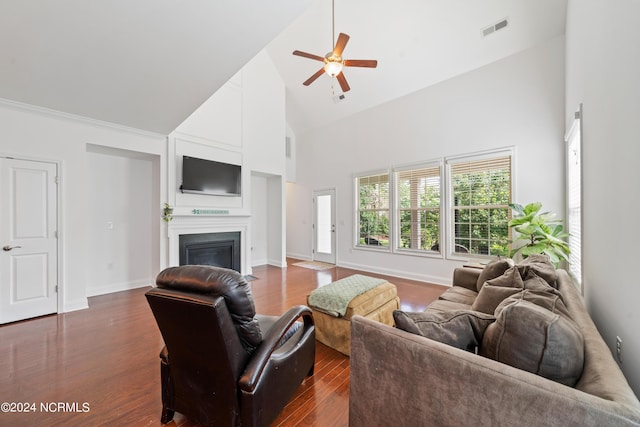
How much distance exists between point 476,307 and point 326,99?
18.7 ft

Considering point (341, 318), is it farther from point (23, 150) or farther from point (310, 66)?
point (310, 66)

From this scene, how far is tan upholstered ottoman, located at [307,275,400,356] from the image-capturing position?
7.91 ft

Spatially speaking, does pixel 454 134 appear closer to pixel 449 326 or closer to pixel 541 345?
pixel 449 326

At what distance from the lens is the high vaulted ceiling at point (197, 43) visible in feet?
7.91

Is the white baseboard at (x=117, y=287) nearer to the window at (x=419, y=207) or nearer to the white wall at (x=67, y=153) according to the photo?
the white wall at (x=67, y=153)

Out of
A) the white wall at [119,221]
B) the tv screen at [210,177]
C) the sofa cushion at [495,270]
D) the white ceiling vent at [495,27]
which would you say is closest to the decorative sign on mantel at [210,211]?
the tv screen at [210,177]

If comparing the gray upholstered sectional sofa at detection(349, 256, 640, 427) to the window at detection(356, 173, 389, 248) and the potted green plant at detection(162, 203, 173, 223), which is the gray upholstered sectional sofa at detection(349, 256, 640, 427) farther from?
the window at detection(356, 173, 389, 248)

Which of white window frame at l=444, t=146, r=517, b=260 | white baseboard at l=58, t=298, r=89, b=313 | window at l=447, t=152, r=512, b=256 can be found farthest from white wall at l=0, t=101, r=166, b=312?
window at l=447, t=152, r=512, b=256

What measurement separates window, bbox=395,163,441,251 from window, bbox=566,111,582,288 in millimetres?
1865

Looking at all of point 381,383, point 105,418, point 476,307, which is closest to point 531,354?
point 381,383

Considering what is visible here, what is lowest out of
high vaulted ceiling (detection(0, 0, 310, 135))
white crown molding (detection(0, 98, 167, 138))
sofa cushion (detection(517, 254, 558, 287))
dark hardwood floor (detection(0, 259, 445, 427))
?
dark hardwood floor (detection(0, 259, 445, 427))

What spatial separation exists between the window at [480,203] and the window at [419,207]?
296 millimetres

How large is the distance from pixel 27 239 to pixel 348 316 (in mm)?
4084

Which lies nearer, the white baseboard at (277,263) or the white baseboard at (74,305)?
the white baseboard at (74,305)
